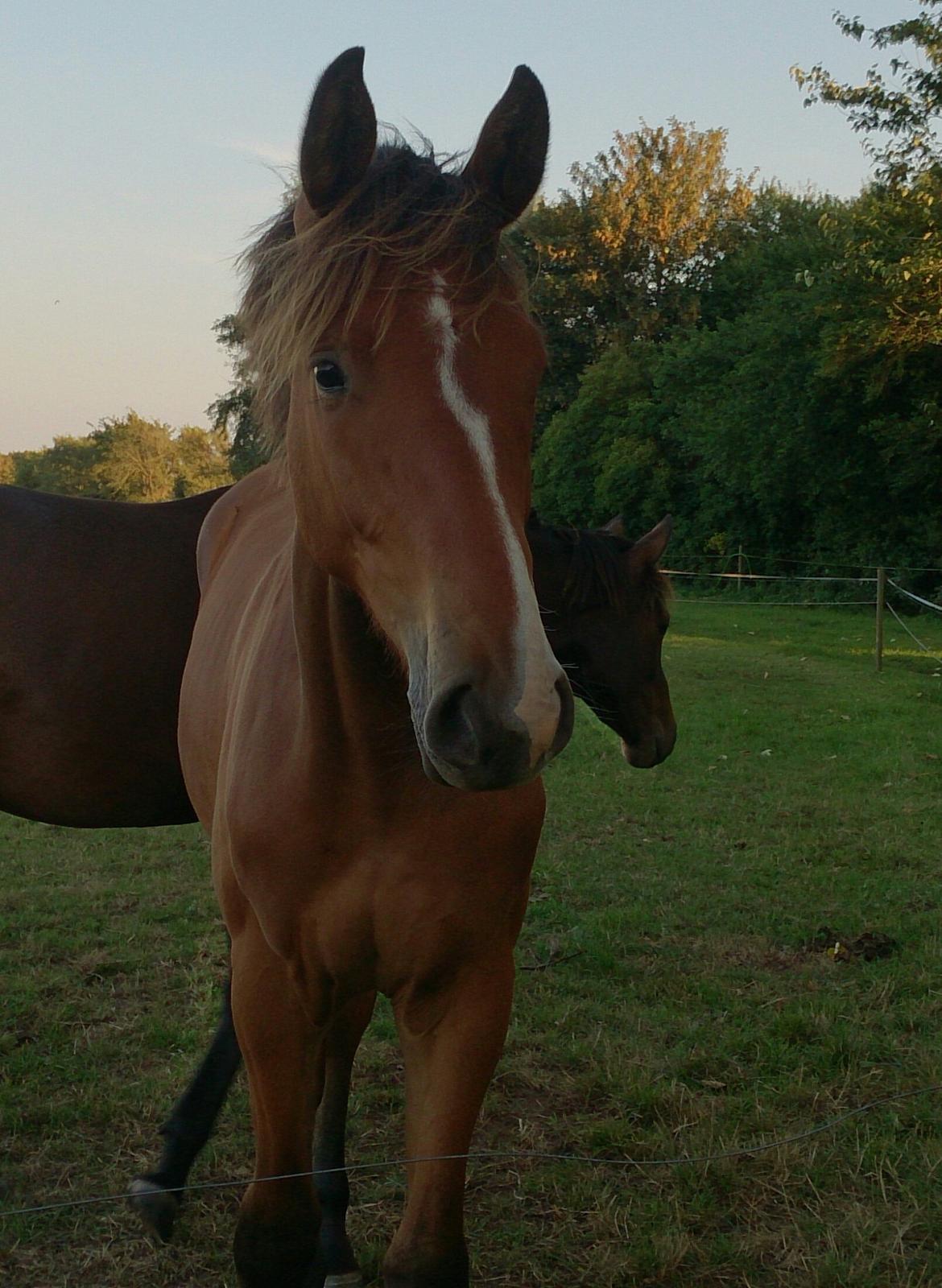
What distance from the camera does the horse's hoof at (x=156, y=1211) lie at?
276 centimetres

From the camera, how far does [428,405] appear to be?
1570 millimetres

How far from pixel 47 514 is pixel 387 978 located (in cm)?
Result: 252

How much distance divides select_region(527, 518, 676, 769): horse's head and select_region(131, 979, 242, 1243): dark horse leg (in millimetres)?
1956

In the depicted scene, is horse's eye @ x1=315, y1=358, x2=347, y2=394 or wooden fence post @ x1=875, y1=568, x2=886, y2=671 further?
wooden fence post @ x1=875, y1=568, x2=886, y2=671

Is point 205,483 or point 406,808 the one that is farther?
point 205,483

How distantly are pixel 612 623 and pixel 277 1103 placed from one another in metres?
2.67

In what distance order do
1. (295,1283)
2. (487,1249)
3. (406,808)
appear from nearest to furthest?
(406,808) → (295,1283) → (487,1249)

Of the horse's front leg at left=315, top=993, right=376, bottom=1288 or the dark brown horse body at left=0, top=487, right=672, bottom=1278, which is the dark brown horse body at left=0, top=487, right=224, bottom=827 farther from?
the horse's front leg at left=315, top=993, right=376, bottom=1288

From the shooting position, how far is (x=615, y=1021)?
4.05 meters

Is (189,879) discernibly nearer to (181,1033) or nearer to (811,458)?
(181,1033)

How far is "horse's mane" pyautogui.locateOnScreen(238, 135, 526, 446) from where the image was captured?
5.49ft

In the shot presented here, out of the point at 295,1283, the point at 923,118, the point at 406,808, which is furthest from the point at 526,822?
the point at 923,118

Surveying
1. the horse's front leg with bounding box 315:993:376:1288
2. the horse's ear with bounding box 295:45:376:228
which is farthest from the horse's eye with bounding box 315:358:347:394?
the horse's front leg with bounding box 315:993:376:1288

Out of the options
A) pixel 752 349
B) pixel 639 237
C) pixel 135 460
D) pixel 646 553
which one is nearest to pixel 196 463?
pixel 135 460
